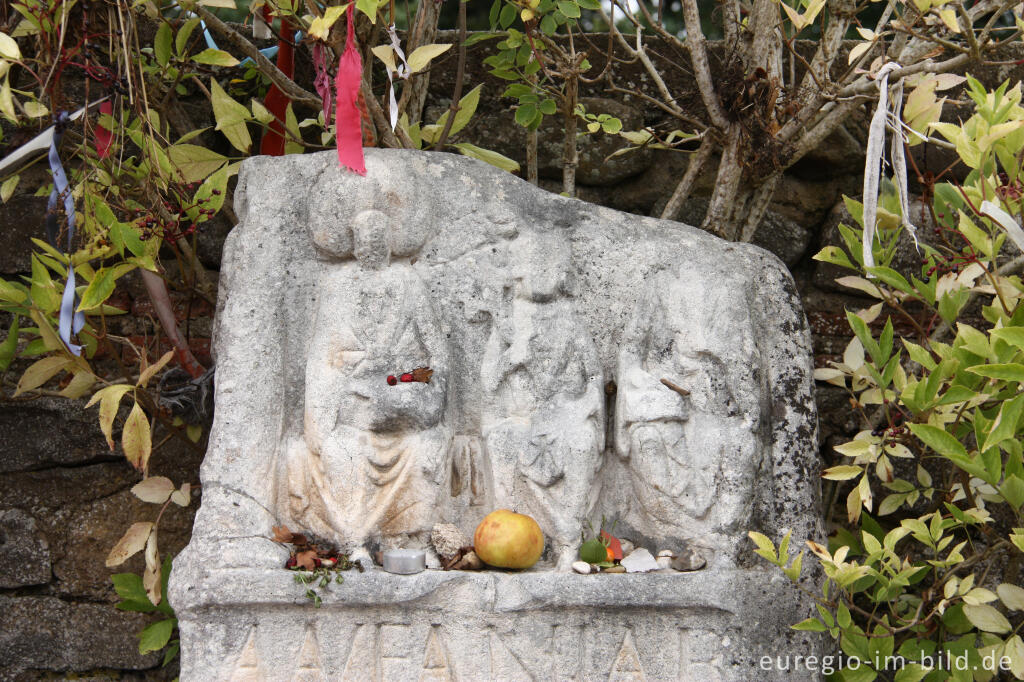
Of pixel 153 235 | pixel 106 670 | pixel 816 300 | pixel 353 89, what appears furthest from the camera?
pixel 816 300

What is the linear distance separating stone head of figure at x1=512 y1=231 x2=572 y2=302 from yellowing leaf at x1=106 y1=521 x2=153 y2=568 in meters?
1.05

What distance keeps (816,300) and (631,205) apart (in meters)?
0.61

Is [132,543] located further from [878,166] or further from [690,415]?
[878,166]

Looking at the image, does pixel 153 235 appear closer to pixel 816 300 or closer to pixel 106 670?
pixel 106 670

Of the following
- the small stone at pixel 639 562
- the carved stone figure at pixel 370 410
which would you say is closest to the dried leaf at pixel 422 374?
the carved stone figure at pixel 370 410

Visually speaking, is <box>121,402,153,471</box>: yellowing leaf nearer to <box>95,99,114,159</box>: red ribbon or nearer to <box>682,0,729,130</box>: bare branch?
<box>95,99,114,159</box>: red ribbon

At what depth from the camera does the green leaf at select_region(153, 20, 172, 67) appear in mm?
2844

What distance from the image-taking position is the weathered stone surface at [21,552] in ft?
10.2

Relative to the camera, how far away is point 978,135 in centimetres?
218

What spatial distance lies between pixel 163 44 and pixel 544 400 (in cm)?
133

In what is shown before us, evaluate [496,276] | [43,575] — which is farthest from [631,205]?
[43,575]

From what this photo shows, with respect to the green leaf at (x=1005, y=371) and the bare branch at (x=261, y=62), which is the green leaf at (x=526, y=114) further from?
the green leaf at (x=1005, y=371)

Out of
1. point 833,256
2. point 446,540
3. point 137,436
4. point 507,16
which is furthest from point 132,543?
point 833,256

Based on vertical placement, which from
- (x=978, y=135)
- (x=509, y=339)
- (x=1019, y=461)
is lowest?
(x=1019, y=461)
